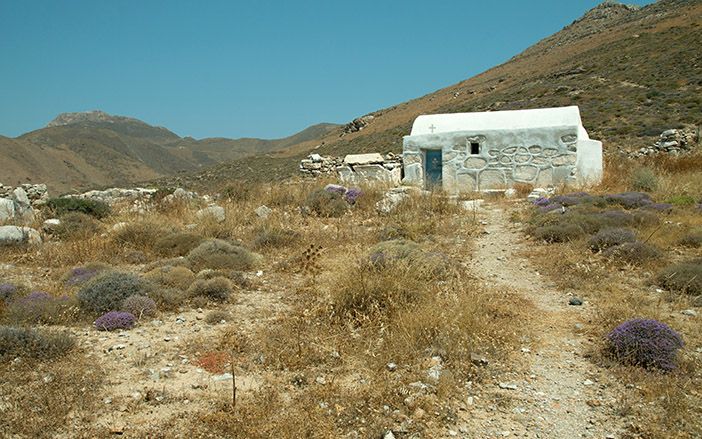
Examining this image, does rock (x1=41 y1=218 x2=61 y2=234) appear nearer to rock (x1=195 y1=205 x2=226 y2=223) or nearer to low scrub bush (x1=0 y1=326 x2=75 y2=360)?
rock (x1=195 y1=205 x2=226 y2=223)

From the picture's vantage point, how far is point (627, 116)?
29.8m

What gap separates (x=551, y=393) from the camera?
3629 millimetres

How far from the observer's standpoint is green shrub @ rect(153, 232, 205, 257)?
8312 millimetres

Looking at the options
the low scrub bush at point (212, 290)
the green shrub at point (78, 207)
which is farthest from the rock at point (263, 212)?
the low scrub bush at point (212, 290)

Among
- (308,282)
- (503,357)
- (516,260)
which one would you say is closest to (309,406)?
(503,357)

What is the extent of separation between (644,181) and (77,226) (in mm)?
13218

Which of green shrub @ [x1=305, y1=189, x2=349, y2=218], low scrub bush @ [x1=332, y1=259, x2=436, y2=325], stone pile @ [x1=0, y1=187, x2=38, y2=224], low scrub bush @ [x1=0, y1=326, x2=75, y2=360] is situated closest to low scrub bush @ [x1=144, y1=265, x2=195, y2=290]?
low scrub bush @ [x1=0, y1=326, x2=75, y2=360]

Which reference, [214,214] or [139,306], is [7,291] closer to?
[139,306]

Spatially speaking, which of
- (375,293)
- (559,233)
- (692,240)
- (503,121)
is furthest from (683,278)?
(503,121)

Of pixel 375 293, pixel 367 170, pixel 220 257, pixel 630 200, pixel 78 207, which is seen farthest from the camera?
pixel 367 170

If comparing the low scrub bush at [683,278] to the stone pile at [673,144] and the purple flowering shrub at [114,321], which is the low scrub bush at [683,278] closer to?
the purple flowering shrub at [114,321]

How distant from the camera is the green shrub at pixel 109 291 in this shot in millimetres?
5426

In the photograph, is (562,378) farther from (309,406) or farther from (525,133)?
(525,133)

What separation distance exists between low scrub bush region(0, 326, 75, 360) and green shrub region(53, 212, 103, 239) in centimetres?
540
